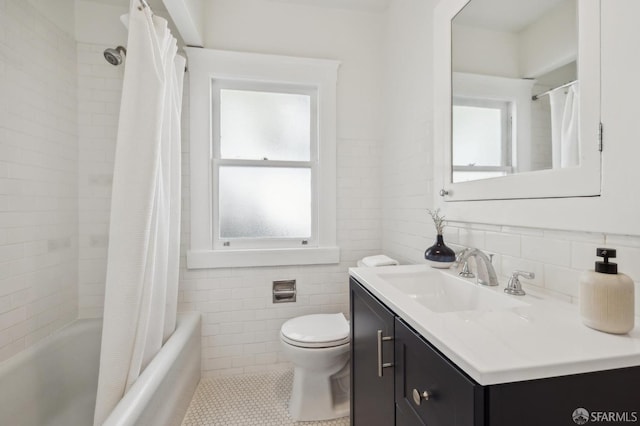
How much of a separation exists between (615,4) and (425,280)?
999 millimetres

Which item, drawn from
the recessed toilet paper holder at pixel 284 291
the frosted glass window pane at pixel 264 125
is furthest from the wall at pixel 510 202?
the recessed toilet paper holder at pixel 284 291

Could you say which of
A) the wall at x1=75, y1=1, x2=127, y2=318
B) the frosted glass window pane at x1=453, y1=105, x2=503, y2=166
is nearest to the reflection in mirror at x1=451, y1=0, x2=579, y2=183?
the frosted glass window pane at x1=453, y1=105, x2=503, y2=166

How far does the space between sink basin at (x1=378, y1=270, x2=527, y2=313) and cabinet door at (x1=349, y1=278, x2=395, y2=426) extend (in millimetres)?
157

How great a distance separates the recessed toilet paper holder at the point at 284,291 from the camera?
6.72 ft

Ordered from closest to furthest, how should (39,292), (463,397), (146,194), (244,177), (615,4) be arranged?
(463,397)
(615,4)
(146,194)
(39,292)
(244,177)

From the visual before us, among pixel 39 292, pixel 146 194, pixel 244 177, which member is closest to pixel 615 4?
pixel 146 194

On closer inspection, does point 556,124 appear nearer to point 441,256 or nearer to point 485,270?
point 485,270

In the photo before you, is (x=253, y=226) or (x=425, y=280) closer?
(x=425, y=280)

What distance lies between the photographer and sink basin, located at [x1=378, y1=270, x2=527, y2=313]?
41.3 inches

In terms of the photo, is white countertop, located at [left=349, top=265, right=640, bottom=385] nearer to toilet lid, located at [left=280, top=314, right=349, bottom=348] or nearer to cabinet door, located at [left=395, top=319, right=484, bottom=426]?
cabinet door, located at [left=395, top=319, right=484, bottom=426]

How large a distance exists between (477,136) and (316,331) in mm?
1291

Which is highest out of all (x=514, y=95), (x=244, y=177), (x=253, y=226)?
(x=514, y=95)

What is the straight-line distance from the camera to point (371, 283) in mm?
1059

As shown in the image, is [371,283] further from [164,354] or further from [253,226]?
Answer: [253,226]
